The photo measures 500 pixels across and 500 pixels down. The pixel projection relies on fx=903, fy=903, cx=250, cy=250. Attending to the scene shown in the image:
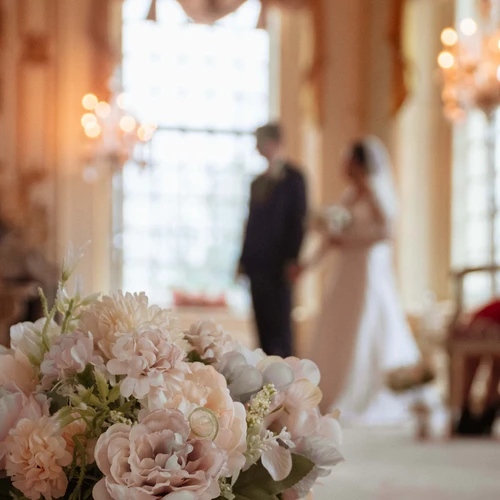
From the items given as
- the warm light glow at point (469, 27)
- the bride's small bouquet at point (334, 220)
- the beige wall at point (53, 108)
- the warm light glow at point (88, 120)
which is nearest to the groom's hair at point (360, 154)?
the bride's small bouquet at point (334, 220)

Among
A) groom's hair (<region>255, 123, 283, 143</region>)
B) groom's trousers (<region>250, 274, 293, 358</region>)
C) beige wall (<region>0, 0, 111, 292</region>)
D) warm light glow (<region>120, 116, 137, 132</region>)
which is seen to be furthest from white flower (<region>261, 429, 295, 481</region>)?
beige wall (<region>0, 0, 111, 292</region>)

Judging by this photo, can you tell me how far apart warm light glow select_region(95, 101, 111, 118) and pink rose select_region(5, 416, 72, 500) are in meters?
7.16

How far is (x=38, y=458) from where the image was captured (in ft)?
2.81

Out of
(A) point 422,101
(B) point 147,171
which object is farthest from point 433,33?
(B) point 147,171

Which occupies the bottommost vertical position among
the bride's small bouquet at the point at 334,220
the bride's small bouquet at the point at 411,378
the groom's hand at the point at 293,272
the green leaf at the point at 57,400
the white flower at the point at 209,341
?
the bride's small bouquet at the point at 411,378

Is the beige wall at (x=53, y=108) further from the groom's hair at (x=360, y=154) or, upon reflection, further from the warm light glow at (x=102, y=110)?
the groom's hair at (x=360, y=154)

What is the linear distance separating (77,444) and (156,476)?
101 millimetres

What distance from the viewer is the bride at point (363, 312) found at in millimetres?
6223

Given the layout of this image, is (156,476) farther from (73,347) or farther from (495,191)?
(495,191)

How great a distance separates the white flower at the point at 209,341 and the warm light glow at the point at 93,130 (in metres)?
6.92

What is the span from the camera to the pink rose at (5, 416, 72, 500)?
0.85 m

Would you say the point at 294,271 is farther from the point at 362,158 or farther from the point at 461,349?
the point at 461,349

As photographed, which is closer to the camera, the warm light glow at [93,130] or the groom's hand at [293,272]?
the groom's hand at [293,272]

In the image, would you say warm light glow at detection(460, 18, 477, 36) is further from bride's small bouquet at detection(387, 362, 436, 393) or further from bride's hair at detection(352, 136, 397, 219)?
bride's small bouquet at detection(387, 362, 436, 393)
